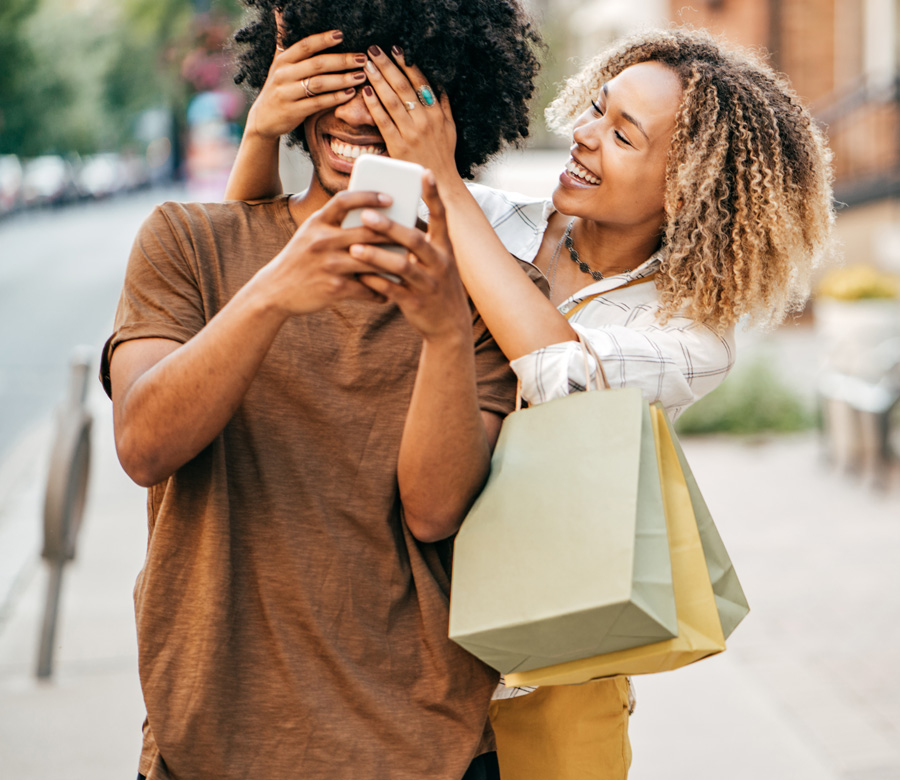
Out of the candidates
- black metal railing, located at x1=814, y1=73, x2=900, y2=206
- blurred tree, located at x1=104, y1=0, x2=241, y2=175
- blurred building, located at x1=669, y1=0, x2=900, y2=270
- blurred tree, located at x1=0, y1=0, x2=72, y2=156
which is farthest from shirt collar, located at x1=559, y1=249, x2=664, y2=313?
black metal railing, located at x1=814, y1=73, x2=900, y2=206

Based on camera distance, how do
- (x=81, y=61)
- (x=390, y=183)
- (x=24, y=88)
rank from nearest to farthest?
(x=390, y=183)
(x=24, y=88)
(x=81, y=61)

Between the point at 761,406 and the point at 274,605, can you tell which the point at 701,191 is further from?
the point at 761,406

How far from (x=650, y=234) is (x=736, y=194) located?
0.20 meters

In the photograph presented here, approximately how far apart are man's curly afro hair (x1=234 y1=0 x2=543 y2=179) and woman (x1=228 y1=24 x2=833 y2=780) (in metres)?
0.15

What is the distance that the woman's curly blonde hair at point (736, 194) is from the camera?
2.04 m

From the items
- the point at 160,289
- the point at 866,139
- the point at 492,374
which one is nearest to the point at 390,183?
the point at 160,289

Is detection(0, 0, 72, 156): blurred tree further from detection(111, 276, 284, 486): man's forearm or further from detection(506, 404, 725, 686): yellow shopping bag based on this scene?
detection(506, 404, 725, 686): yellow shopping bag

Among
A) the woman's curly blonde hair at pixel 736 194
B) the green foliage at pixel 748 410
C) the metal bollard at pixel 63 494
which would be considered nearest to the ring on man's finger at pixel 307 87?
the woman's curly blonde hair at pixel 736 194

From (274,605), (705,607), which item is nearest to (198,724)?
(274,605)

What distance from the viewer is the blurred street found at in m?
3.81

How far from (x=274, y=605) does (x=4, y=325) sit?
13.5 meters

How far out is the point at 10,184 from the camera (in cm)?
3222

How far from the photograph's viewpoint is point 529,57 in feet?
6.04

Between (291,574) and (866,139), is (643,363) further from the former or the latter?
(866,139)
